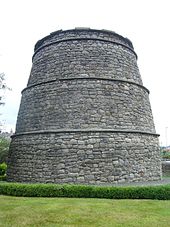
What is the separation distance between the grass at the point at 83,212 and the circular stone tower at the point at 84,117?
9.43ft

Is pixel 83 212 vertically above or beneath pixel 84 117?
beneath

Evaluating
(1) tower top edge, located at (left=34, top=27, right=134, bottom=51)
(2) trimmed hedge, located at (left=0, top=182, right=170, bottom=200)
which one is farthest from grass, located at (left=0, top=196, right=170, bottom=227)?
(1) tower top edge, located at (left=34, top=27, right=134, bottom=51)

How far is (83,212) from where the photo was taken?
8406mm

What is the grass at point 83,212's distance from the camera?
745 cm

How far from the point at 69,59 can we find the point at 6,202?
8.11 metres

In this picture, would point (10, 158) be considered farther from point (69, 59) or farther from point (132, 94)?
point (132, 94)

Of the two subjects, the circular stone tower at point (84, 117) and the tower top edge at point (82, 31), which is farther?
the tower top edge at point (82, 31)

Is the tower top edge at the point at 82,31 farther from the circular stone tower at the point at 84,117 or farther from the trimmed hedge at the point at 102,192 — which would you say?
the trimmed hedge at the point at 102,192

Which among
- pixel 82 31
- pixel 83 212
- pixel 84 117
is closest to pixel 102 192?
pixel 83 212

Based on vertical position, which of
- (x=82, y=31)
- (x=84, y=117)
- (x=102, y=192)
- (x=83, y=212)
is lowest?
(x=83, y=212)

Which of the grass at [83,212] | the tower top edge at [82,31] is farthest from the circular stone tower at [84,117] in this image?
the grass at [83,212]

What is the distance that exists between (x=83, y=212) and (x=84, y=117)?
237 inches

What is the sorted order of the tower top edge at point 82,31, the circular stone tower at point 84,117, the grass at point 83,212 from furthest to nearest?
the tower top edge at point 82,31 < the circular stone tower at point 84,117 < the grass at point 83,212

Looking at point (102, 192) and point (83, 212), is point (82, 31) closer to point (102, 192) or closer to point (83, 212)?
point (102, 192)
